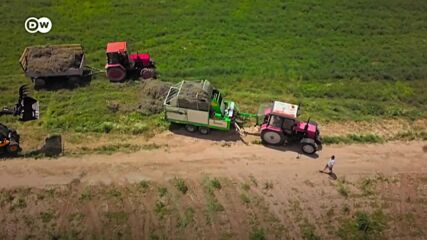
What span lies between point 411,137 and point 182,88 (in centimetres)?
1235

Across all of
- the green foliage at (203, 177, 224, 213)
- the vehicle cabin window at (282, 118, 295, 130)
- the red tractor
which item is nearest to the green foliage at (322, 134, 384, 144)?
the vehicle cabin window at (282, 118, 295, 130)

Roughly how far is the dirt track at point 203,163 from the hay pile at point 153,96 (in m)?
2.12

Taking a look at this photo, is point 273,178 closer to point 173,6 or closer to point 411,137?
point 411,137

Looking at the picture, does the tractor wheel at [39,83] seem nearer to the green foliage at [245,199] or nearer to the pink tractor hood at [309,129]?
the green foliage at [245,199]

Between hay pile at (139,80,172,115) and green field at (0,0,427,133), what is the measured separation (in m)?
0.57

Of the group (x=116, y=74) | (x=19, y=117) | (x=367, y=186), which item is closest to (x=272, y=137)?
(x=367, y=186)

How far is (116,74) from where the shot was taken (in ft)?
87.4

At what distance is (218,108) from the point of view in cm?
2275

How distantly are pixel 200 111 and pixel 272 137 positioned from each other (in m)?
3.82

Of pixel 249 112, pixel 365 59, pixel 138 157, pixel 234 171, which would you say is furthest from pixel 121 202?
pixel 365 59

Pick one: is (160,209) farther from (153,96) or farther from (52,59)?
(52,59)

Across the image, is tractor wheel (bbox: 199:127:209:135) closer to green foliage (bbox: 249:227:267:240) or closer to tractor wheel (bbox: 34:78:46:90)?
green foliage (bbox: 249:227:267:240)

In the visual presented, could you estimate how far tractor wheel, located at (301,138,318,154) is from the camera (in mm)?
21638

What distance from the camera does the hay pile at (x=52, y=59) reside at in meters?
25.7
